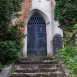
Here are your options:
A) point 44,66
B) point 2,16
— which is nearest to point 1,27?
point 2,16

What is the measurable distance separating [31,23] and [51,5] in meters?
1.91

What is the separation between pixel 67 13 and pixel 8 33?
112 inches

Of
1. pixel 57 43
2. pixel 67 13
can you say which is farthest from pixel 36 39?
pixel 67 13

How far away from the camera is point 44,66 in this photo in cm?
473

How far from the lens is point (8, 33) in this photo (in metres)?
4.32

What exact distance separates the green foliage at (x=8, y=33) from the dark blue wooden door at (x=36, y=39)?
3057 mm

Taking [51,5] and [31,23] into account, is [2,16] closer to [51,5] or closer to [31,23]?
[31,23]

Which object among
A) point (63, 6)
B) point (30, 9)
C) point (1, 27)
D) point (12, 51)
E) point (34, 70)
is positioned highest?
point (30, 9)

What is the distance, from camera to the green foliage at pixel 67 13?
494 cm

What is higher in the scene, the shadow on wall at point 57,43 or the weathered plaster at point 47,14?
the weathered plaster at point 47,14

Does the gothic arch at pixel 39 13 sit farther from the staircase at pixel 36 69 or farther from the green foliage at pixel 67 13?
the staircase at pixel 36 69

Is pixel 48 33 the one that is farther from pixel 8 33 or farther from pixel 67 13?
pixel 8 33

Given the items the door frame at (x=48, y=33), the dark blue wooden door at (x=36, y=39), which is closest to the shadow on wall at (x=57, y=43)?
the door frame at (x=48, y=33)

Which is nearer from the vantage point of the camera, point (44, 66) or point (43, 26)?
point (44, 66)
